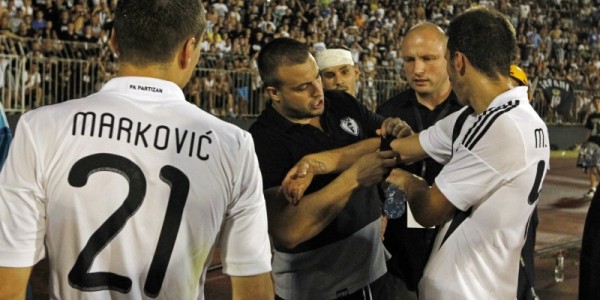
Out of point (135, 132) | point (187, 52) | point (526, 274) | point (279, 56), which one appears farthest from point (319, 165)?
point (135, 132)

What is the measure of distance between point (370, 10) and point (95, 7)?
36.7 ft

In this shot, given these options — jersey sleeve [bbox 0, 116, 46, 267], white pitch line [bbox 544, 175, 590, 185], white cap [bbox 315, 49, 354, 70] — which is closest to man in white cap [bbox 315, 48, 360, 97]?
white cap [bbox 315, 49, 354, 70]

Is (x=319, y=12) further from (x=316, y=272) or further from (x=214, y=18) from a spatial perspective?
→ (x=316, y=272)

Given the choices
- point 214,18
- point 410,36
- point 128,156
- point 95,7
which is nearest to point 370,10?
point 214,18

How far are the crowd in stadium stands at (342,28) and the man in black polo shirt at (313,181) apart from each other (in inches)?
196

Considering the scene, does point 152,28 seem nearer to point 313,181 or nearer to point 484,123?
point 484,123

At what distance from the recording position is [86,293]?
2.04 metres

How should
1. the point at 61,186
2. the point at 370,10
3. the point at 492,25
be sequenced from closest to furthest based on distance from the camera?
1. the point at 61,186
2. the point at 492,25
3. the point at 370,10

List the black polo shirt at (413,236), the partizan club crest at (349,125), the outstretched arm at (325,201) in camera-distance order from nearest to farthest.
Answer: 1. the outstretched arm at (325,201)
2. the partizan club crest at (349,125)
3. the black polo shirt at (413,236)

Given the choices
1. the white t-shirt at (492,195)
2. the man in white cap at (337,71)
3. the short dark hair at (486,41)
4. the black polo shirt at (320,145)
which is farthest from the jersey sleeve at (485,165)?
the man in white cap at (337,71)

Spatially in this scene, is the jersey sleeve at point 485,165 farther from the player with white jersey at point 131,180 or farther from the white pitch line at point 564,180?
the white pitch line at point 564,180

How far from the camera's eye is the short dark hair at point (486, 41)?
2955 mm

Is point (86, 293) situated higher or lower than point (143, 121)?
lower

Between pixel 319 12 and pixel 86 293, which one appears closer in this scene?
pixel 86 293
